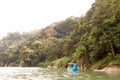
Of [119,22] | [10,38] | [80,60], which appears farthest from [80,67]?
[10,38]

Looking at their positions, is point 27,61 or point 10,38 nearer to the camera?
point 27,61

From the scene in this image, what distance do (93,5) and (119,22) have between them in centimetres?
1895

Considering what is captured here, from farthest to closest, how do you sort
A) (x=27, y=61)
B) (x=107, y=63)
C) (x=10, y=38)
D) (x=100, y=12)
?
(x=10, y=38) → (x=27, y=61) → (x=100, y=12) → (x=107, y=63)

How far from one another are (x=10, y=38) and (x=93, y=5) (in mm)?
118363

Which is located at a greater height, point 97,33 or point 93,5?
point 93,5

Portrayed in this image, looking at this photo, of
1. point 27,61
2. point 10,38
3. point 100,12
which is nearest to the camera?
point 100,12

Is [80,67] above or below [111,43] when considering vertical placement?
below

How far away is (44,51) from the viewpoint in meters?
112

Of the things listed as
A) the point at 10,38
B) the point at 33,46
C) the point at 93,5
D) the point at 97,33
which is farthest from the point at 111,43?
the point at 10,38

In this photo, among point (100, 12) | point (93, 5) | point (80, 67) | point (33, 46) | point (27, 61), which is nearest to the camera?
point (100, 12)

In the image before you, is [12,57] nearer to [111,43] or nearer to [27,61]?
[27,61]

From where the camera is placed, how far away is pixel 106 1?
53750mm

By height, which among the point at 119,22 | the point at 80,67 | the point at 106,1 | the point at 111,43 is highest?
the point at 106,1

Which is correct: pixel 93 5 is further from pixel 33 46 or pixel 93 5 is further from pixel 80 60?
pixel 33 46
